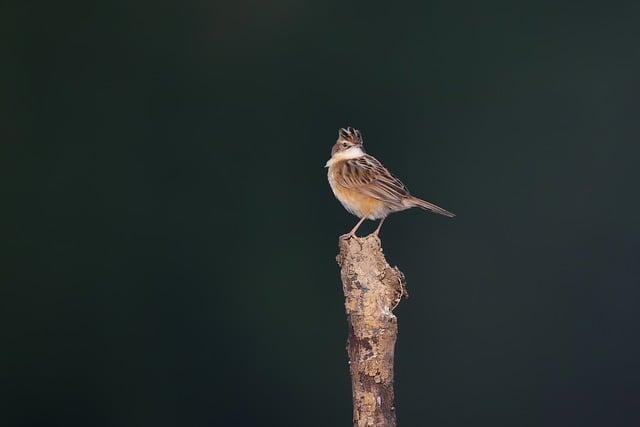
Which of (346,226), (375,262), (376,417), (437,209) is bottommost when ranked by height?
(376,417)

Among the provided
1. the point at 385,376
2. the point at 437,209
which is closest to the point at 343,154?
the point at 437,209

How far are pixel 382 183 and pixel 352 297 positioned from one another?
108 cm

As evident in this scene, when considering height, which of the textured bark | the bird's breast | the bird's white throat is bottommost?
the textured bark

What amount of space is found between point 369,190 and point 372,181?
0.04 m

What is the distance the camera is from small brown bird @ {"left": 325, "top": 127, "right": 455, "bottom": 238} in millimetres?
3600

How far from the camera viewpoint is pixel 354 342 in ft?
8.53

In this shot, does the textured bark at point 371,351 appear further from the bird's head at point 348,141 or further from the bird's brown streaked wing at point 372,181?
the bird's head at point 348,141

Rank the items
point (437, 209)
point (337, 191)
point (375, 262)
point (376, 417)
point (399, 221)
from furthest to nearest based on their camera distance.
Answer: point (399, 221), point (337, 191), point (437, 209), point (375, 262), point (376, 417)

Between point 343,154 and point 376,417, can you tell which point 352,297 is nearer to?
point 376,417

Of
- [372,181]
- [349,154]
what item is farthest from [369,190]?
[349,154]

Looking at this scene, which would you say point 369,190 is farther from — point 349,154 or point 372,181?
point 349,154

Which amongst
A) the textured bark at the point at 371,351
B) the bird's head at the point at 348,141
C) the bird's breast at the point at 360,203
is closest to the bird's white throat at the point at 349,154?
the bird's head at the point at 348,141

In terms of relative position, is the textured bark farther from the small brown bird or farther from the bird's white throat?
the bird's white throat

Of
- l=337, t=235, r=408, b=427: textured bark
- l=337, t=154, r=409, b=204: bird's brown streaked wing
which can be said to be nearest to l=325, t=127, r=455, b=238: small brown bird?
l=337, t=154, r=409, b=204: bird's brown streaked wing
